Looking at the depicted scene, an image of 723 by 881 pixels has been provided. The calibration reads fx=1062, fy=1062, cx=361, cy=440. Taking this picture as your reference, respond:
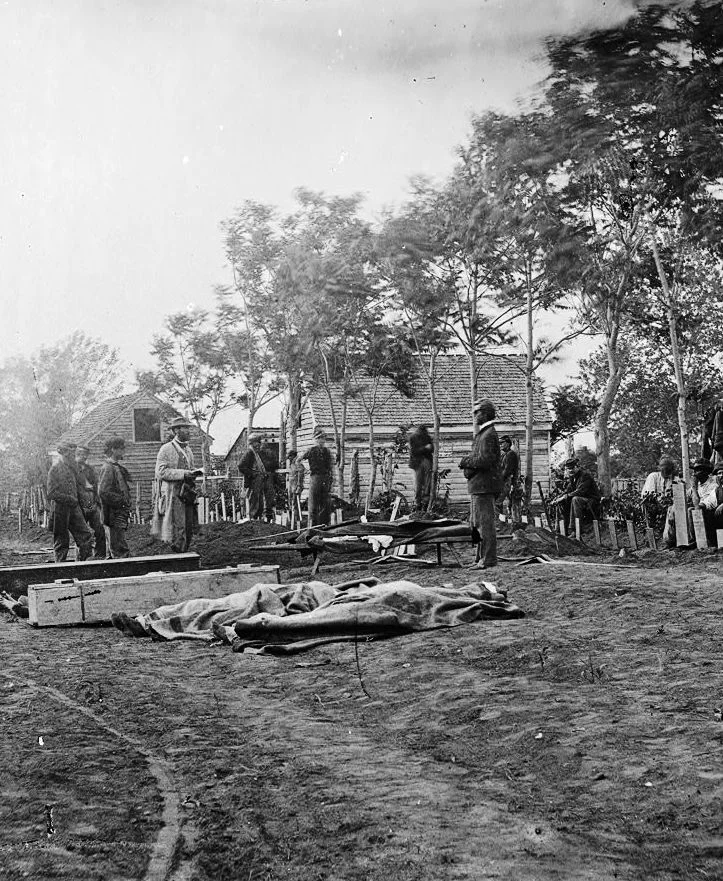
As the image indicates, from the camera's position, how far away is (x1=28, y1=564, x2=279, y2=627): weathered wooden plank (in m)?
9.22

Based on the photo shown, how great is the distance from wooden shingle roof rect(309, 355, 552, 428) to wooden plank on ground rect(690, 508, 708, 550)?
1656cm

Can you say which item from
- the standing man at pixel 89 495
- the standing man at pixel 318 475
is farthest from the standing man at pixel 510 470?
the standing man at pixel 89 495

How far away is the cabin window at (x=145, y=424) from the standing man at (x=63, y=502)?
2974cm

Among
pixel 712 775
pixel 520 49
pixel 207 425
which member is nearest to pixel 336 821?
pixel 712 775

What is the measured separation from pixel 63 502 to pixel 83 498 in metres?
0.67

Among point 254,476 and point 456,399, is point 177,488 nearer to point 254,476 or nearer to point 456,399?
point 254,476

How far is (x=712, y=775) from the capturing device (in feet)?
12.0

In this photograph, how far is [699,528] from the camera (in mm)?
12836

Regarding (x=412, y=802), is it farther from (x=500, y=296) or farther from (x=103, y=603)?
(x=500, y=296)

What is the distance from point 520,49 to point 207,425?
31.6 metres

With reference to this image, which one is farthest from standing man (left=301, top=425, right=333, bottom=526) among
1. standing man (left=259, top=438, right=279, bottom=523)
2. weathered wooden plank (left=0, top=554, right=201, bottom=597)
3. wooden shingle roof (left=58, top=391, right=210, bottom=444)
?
wooden shingle roof (left=58, top=391, right=210, bottom=444)

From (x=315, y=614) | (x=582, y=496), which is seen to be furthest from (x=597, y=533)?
(x=315, y=614)

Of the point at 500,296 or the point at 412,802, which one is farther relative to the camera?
the point at 500,296

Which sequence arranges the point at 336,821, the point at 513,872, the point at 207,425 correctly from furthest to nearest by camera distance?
the point at 207,425 → the point at 336,821 → the point at 513,872
